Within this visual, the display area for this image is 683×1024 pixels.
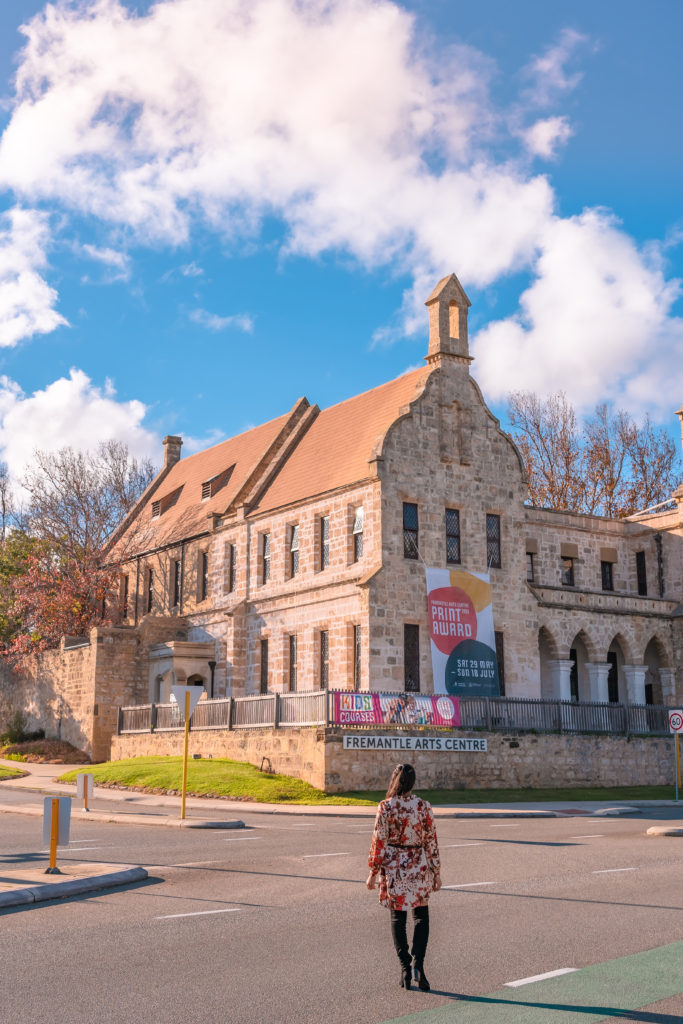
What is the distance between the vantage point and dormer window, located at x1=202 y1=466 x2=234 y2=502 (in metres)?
46.7

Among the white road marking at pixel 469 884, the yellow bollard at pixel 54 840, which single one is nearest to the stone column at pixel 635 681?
the white road marking at pixel 469 884

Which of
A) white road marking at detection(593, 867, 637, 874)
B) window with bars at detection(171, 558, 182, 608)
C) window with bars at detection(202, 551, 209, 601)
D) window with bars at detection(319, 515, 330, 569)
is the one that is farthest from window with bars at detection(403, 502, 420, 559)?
white road marking at detection(593, 867, 637, 874)

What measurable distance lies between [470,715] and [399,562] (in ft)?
18.7

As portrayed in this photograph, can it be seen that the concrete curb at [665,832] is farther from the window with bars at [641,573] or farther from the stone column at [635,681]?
the window with bars at [641,573]

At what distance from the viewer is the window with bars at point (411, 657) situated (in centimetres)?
3281

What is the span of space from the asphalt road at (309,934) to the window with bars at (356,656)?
52.5 feet

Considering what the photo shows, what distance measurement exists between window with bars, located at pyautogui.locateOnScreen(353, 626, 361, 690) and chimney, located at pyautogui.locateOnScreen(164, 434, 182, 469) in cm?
2694

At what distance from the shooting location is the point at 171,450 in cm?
5775

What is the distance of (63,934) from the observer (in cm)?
971

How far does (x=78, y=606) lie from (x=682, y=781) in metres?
28.4

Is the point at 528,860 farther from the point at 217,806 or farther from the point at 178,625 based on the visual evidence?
the point at 178,625

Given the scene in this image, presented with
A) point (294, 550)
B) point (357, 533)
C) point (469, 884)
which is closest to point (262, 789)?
point (357, 533)

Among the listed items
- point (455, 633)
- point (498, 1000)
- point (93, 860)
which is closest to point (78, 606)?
point (455, 633)

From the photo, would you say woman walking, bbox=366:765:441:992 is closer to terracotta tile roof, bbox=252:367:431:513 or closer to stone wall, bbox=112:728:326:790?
stone wall, bbox=112:728:326:790
